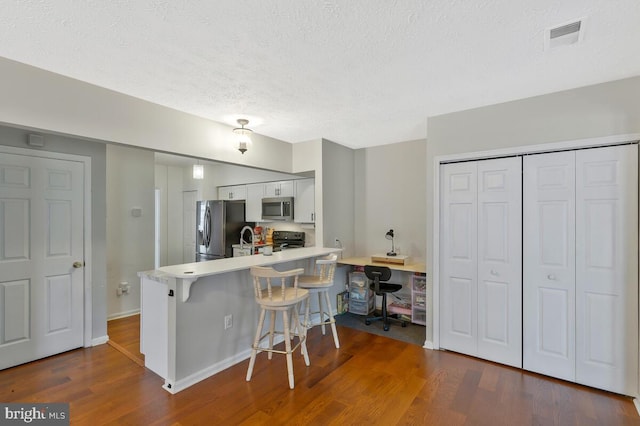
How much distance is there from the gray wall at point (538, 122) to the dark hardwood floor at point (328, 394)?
825 mm

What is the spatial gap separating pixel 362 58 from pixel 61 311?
3.66 metres

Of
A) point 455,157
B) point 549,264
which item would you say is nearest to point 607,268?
point 549,264

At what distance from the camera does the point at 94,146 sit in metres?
3.41

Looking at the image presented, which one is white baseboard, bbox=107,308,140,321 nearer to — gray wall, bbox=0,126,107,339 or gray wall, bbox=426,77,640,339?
gray wall, bbox=0,126,107,339

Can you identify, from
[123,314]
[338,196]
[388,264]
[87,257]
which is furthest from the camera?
[338,196]

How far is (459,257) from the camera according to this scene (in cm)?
319

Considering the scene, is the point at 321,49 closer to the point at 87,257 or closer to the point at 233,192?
the point at 87,257

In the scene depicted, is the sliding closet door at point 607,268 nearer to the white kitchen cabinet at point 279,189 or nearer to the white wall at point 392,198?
the white wall at point 392,198

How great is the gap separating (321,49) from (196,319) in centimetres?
230

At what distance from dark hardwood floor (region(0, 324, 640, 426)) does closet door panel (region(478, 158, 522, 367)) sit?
24 centimetres

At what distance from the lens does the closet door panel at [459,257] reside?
3.11 meters

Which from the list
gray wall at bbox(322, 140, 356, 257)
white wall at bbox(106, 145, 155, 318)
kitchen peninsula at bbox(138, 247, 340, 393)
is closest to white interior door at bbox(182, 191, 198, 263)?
white wall at bbox(106, 145, 155, 318)

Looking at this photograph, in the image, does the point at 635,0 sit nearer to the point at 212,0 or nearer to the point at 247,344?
the point at 212,0

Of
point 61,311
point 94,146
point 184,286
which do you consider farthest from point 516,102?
point 61,311
